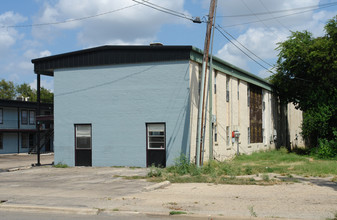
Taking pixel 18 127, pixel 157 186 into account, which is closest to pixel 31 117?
pixel 18 127

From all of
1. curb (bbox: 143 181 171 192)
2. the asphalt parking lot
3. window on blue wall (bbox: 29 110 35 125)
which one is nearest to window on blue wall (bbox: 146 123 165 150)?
curb (bbox: 143 181 171 192)

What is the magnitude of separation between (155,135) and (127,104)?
248 cm

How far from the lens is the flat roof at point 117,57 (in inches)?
830

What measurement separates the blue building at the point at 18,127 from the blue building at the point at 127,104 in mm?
19664

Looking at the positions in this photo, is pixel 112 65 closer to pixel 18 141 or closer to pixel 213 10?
pixel 213 10

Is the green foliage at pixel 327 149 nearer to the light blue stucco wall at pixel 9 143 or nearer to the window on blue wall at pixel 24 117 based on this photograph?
the light blue stucco wall at pixel 9 143

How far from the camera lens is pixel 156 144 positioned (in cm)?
2145

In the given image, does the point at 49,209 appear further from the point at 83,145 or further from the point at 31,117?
the point at 31,117

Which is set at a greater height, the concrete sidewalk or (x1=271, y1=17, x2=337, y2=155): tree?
(x1=271, y1=17, x2=337, y2=155): tree

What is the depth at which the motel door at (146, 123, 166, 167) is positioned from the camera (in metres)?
21.2

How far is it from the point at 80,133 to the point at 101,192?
35.3ft

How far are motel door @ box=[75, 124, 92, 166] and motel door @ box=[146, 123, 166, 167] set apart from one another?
Result: 3817 mm

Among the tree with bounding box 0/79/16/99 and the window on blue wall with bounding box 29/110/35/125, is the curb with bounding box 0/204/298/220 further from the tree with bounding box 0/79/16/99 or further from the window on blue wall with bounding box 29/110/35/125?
the tree with bounding box 0/79/16/99

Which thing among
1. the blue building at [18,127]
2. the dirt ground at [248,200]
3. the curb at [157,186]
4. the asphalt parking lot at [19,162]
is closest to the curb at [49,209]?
the dirt ground at [248,200]
